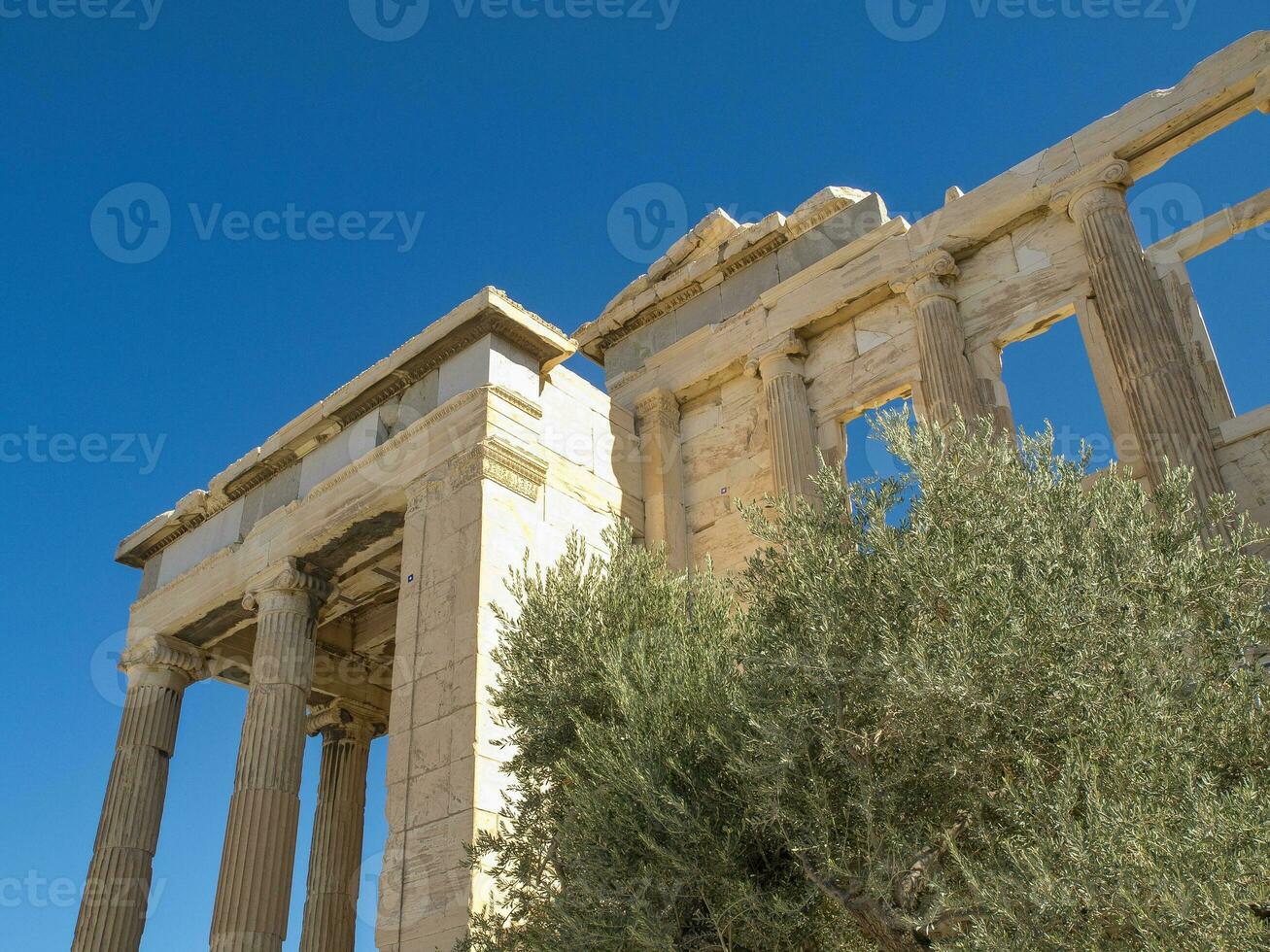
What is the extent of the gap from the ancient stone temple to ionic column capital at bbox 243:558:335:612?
5cm

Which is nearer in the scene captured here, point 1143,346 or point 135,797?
point 1143,346

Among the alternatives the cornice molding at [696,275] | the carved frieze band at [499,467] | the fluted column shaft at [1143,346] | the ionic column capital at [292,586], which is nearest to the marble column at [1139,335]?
the fluted column shaft at [1143,346]

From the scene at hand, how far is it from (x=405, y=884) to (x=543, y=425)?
5.95 meters

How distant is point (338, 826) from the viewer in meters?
17.8

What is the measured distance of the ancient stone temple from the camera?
1153 cm

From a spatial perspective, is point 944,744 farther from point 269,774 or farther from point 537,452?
point 269,774

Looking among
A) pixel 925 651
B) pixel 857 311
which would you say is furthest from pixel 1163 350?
pixel 925 651

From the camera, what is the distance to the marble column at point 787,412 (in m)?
14.1

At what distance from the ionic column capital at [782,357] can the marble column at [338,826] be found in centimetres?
933

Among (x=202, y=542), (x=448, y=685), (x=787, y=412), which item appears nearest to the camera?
(x=448, y=685)

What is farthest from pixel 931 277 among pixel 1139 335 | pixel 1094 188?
pixel 1139 335

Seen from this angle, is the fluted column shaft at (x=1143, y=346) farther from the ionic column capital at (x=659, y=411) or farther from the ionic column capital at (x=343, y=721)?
the ionic column capital at (x=343, y=721)

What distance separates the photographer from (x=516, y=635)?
10.3 meters

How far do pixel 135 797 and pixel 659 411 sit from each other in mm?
9303
